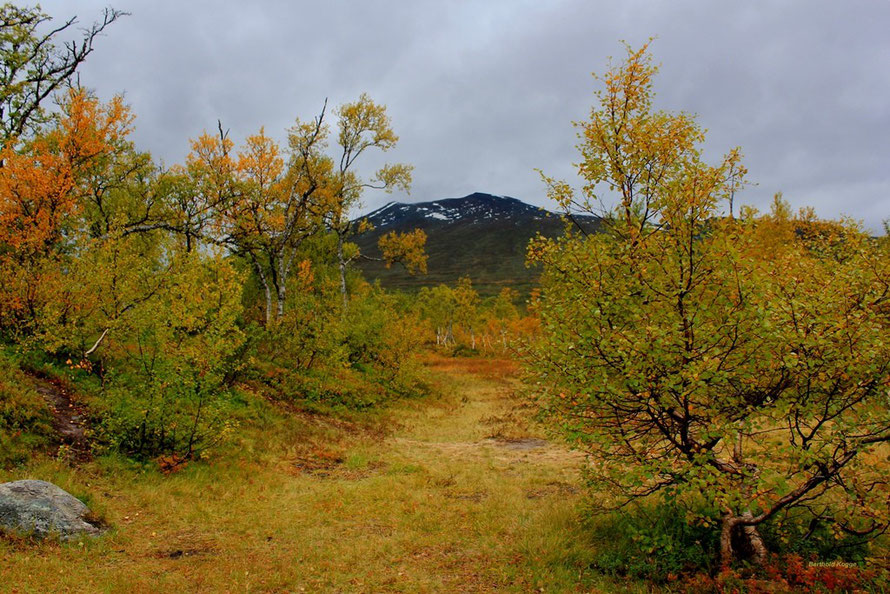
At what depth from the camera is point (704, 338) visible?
19.1 feet

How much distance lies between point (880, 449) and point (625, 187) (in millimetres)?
13237

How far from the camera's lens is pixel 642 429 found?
25.7ft

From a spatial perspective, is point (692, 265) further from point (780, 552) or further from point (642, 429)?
point (780, 552)

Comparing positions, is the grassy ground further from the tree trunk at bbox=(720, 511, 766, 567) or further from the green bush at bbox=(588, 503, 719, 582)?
the tree trunk at bbox=(720, 511, 766, 567)

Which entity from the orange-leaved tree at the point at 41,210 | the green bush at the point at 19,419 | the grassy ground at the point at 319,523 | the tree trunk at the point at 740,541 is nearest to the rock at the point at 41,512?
the grassy ground at the point at 319,523

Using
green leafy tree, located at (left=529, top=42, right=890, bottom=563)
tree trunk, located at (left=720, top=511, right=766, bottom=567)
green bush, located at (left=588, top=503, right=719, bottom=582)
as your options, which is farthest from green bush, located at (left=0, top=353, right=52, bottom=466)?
tree trunk, located at (left=720, top=511, right=766, bottom=567)

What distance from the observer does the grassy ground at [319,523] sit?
700 cm

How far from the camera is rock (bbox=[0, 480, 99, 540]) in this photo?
7.45 m

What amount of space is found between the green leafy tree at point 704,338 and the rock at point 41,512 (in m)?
8.52

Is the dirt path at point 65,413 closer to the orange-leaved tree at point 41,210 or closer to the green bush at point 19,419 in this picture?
the green bush at point 19,419

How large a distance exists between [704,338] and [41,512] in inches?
430

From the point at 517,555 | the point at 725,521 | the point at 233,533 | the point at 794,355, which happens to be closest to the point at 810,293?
the point at 794,355

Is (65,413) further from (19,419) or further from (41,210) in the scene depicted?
(41,210)

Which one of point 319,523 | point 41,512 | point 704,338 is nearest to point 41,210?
point 41,512
